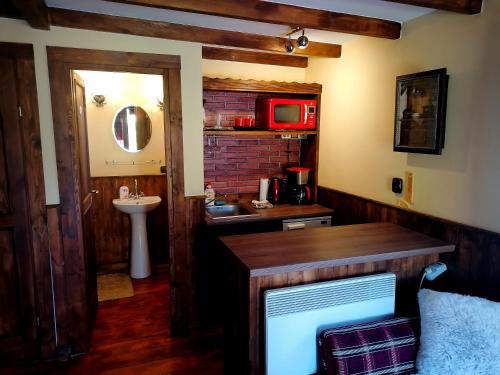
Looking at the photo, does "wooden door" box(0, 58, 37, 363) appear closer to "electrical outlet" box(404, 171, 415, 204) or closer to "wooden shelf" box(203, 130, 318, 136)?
"wooden shelf" box(203, 130, 318, 136)

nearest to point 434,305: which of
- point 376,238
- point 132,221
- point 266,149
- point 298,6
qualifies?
point 376,238

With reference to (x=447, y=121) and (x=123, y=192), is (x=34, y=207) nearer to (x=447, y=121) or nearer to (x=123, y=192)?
(x=123, y=192)

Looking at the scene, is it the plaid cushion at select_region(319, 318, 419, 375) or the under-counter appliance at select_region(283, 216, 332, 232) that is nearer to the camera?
the plaid cushion at select_region(319, 318, 419, 375)

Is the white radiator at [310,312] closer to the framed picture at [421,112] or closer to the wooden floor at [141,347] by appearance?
the wooden floor at [141,347]

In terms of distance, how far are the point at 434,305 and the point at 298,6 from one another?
6.13 feet

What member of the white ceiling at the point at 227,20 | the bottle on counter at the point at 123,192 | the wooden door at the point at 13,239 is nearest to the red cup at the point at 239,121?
the white ceiling at the point at 227,20

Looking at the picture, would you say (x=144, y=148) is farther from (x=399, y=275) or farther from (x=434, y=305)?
(x=434, y=305)

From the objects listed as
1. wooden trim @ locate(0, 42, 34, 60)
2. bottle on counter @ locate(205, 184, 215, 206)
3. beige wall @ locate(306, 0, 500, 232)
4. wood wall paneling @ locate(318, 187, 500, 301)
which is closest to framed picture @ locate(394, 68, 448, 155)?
beige wall @ locate(306, 0, 500, 232)

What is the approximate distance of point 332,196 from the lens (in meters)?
3.41

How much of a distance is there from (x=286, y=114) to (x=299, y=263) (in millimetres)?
1874

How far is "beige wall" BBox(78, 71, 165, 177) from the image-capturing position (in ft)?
12.6

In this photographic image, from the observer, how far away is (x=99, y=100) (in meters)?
3.80

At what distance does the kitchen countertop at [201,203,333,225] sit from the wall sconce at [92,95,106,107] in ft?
6.05

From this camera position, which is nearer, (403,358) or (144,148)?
(403,358)
